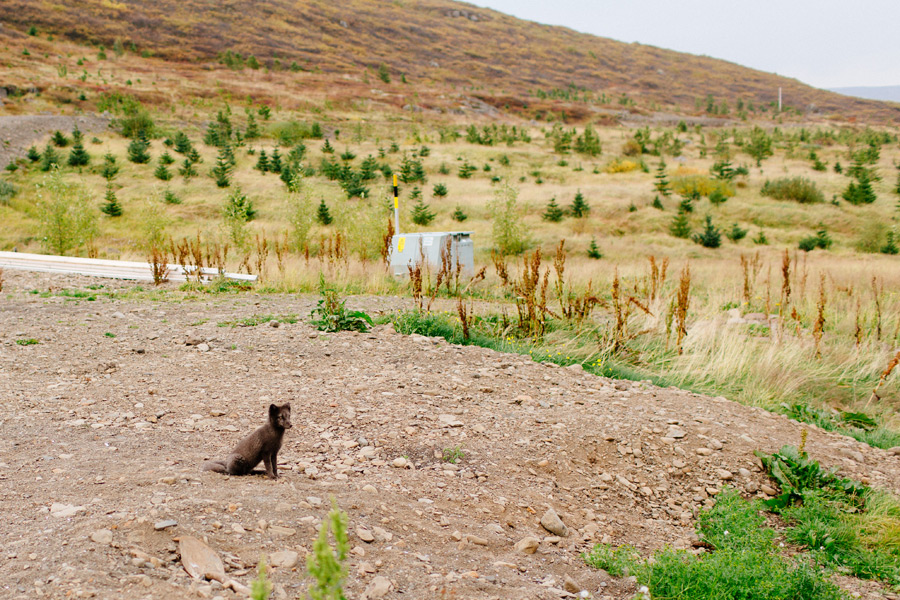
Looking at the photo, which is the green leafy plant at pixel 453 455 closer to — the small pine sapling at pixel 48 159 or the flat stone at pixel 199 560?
the flat stone at pixel 199 560

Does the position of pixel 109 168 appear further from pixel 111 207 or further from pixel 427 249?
pixel 427 249

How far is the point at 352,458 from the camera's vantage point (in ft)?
10.7

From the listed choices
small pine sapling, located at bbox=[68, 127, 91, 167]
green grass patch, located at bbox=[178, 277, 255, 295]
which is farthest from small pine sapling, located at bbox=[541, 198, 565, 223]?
small pine sapling, located at bbox=[68, 127, 91, 167]

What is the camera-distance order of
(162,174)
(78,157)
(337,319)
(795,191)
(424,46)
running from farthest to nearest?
1. (424,46)
2. (78,157)
3. (162,174)
4. (795,191)
5. (337,319)

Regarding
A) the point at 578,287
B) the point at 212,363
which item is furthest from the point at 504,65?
the point at 212,363

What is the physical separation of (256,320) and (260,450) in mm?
3553

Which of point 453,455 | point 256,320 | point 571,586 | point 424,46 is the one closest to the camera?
point 571,586

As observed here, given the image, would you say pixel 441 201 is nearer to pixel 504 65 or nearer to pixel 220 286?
pixel 220 286

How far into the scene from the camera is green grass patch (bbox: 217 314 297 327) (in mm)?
6027

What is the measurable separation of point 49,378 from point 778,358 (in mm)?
6527

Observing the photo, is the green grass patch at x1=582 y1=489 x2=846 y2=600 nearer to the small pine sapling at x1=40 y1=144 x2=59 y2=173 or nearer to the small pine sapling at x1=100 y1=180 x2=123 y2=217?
the small pine sapling at x1=100 y1=180 x2=123 y2=217

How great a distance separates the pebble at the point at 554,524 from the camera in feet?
9.14

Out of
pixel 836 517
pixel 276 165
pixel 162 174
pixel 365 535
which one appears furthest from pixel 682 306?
pixel 162 174

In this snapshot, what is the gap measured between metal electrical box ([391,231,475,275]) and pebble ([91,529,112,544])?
8408 mm
